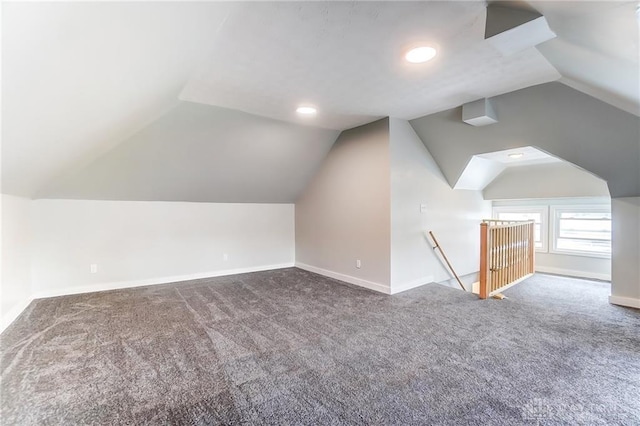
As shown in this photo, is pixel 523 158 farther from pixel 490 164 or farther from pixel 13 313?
pixel 13 313

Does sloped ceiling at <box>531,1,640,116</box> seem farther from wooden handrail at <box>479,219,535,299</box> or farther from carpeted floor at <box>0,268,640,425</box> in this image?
carpeted floor at <box>0,268,640,425</box>

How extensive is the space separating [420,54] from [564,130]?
2.04 meters

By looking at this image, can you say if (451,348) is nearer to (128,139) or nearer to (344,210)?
(344,210)

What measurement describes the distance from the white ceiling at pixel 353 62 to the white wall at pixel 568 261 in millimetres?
3531

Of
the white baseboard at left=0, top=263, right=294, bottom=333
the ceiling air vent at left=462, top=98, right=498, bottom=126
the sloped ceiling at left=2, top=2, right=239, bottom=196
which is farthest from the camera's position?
the ceiling air vent at left=462, top=98, right=498, bottom=126

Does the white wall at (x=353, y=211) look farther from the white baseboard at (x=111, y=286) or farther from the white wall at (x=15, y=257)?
the white wall at (x=15, y=257)

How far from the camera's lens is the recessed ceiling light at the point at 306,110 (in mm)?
3293

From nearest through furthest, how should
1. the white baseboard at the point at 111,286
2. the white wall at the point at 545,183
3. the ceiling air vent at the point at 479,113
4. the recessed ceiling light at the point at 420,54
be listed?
the recessed ceiling light at the point at 420,54 < the white baseboard at the point at 111,286 < the ceiling air vent at the point at 479,113 < the white wall at the point at 545,183

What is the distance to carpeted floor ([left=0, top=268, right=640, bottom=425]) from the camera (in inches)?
64.8

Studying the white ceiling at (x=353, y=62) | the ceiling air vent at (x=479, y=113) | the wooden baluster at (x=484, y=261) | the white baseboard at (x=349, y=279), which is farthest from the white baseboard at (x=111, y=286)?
the ceiling air vent at (x=479, y=113)

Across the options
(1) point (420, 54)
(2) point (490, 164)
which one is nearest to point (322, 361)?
(1) point (420, 54)

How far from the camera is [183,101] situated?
119 inches

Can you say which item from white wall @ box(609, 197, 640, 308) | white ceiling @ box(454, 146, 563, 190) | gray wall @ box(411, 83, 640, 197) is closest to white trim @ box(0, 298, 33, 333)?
gray wall @ box(411, 83, 640, 197)

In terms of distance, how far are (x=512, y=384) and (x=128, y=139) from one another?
4158mm
